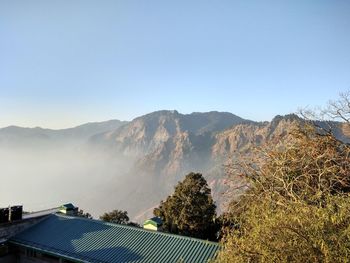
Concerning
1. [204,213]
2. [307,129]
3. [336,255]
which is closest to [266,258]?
[336,255]

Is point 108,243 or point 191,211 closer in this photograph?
point 108,243

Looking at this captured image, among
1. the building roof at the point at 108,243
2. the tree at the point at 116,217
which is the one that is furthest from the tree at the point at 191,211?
the building roof at the point at 108,243

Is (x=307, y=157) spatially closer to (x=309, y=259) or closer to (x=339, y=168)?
(x=339, y=168)

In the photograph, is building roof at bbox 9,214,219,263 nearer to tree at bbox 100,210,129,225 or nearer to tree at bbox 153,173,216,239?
tree at bbox 153,173,216,239

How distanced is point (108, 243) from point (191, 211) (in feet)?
45.0

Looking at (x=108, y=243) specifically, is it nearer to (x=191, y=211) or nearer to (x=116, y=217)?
(x=191, y=211)

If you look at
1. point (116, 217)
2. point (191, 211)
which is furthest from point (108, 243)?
point (116, 217)

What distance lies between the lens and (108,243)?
24578 millimetres

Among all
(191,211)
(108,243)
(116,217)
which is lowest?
(116,217)

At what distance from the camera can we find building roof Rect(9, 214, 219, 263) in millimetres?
22281

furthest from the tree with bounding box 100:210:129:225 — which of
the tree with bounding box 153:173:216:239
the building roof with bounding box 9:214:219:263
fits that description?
the building roof with bounding box 9:214:219:263

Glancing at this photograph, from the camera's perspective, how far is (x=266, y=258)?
10.2 meters

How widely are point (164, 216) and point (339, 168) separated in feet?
77.7

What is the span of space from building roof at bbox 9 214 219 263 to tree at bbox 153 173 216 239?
1134 centimetres
